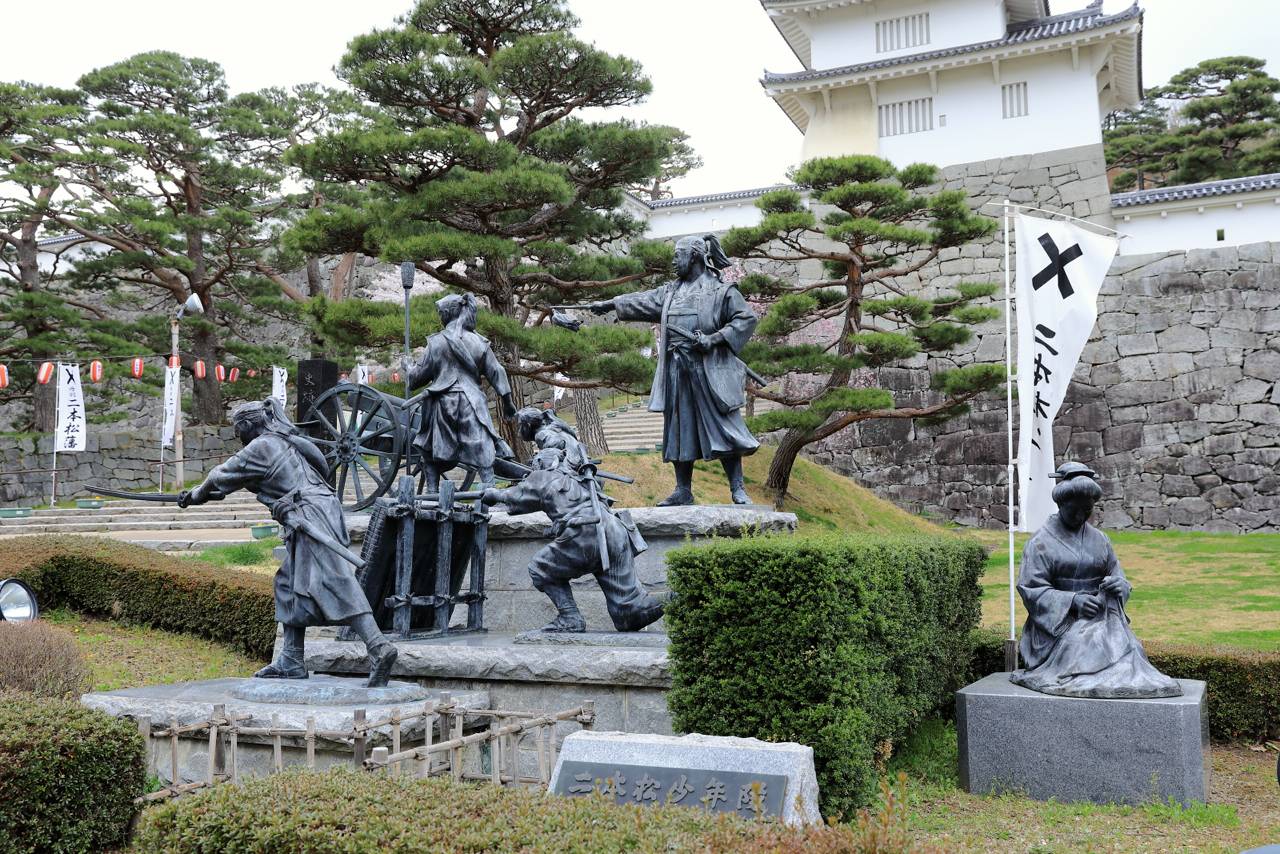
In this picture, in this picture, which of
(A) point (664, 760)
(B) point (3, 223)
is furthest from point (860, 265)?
(B) point (3, 223)

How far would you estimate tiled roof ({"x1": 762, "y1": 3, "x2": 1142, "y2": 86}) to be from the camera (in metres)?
19.1

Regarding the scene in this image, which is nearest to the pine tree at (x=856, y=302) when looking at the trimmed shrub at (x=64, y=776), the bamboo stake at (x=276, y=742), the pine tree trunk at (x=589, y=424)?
the pine tree trunk at (x=589, y=424)

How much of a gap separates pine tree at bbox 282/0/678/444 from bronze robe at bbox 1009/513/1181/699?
801cm

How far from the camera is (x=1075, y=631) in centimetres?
589

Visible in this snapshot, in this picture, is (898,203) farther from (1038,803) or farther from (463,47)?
(1038,803)

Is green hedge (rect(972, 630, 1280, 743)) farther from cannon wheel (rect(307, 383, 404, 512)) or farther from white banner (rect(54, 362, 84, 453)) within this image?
white banner (rect(54, 362, 84, 453))

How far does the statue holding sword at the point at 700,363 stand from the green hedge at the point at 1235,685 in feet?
10.6

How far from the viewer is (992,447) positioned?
20.6 metres

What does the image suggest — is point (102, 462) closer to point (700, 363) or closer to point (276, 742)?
point (700, 363)

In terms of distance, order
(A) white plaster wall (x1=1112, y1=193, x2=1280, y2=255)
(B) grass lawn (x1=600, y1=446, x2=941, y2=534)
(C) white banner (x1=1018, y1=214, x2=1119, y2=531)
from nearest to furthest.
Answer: (C) white banner (x1=1018, y1=214, x2=1119, y2=531)
(B) grass lawn (x1=600, y1=446, x2=941, y2=534)
(A) white plaster wall (x1=1112, y1=193, x2=1280, y2=255)

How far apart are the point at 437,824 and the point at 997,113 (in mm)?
20984

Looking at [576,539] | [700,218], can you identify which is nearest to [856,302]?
[700,218]

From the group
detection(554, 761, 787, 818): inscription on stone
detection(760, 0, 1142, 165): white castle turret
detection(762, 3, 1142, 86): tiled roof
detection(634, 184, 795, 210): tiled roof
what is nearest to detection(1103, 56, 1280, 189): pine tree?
detection(760, 0, 1142, 165): white castle turret

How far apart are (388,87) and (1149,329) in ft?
48.0
